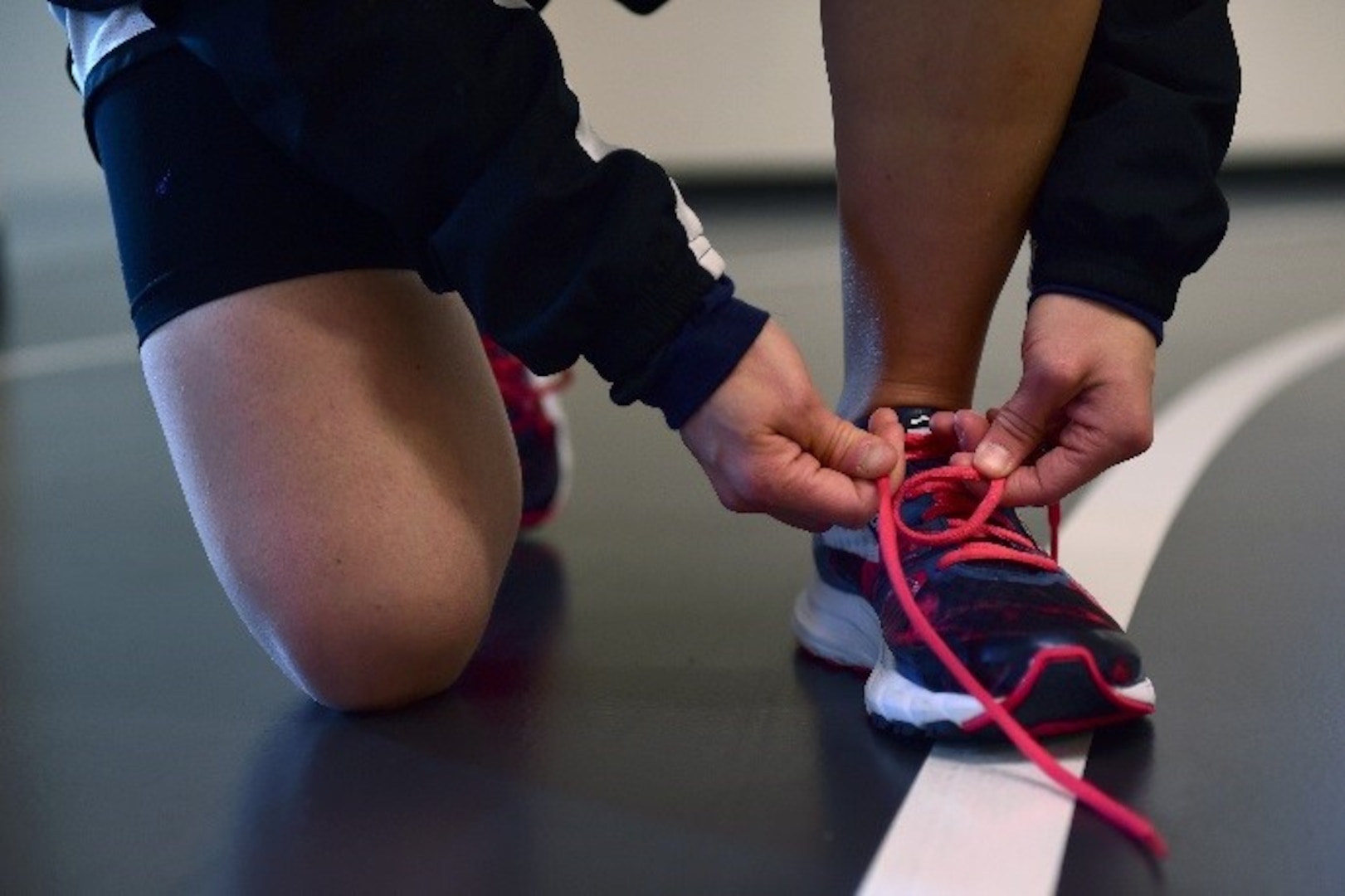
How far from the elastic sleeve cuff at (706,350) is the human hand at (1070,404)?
0.53 ft

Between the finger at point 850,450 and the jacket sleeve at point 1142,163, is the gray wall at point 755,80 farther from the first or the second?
the finger at point 850,450

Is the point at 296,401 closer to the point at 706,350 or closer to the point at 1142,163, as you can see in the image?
the point at 706,350

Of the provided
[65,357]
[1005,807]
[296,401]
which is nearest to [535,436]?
[296,401]

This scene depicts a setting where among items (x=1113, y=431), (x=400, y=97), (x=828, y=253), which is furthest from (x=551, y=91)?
(x=828, y=253)

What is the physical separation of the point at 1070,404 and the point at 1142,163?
5.7 inches

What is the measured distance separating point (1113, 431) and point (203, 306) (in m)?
0.52

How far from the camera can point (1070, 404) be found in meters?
0.95

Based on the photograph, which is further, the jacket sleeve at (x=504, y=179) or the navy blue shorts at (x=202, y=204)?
the navy blue shorts at (x=202, y=204)

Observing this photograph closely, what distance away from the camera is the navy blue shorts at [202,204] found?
1037 millimetres

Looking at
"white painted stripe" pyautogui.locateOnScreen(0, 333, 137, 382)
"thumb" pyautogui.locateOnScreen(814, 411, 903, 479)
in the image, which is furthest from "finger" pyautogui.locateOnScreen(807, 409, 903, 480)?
"white painted stripe" pyautogui.locateOnScreen(0, 333, 137, 382)

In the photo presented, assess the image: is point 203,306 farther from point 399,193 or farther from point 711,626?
point 711,626

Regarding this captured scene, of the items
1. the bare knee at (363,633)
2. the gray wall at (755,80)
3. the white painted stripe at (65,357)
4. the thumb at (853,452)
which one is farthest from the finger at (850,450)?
the gray wall at (755,80)

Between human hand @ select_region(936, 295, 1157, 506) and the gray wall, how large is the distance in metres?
4.13

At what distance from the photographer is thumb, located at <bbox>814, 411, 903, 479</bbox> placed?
89 cm
